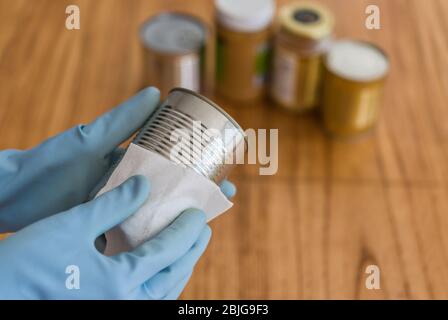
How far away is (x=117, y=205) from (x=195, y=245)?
0.14m

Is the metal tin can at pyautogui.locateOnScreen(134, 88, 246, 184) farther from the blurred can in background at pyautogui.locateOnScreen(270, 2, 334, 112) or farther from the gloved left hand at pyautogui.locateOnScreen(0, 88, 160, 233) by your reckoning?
the blurred can in background at pyautogui.locateOnScreen(270, 2, 334, 112)

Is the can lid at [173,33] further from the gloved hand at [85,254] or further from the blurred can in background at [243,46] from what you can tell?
the gloved hand at [85,254]

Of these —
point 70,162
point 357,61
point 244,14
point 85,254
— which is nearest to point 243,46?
point 244,14

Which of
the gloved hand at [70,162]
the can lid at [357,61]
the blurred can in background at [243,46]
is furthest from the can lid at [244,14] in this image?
the gloved hand at [70,162]

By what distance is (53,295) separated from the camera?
75 centimetres

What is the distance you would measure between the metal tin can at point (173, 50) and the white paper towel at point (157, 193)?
40cm

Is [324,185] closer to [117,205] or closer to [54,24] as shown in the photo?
→ [117,205]

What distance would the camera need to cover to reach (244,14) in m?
1.09

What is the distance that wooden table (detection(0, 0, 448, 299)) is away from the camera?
97cm

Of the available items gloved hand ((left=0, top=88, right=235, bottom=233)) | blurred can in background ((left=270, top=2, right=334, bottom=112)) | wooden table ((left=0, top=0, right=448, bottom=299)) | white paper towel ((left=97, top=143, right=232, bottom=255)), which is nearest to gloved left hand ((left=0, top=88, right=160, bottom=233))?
gloved hand ((left=0, top=88, right=235, bottom=233))

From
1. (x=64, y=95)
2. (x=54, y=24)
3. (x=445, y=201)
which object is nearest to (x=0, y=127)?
(x=64, y=95)

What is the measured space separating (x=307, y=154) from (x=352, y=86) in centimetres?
14

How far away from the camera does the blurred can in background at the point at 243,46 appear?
3.60 feet

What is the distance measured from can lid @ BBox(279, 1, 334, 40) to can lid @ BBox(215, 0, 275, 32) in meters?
0.03
